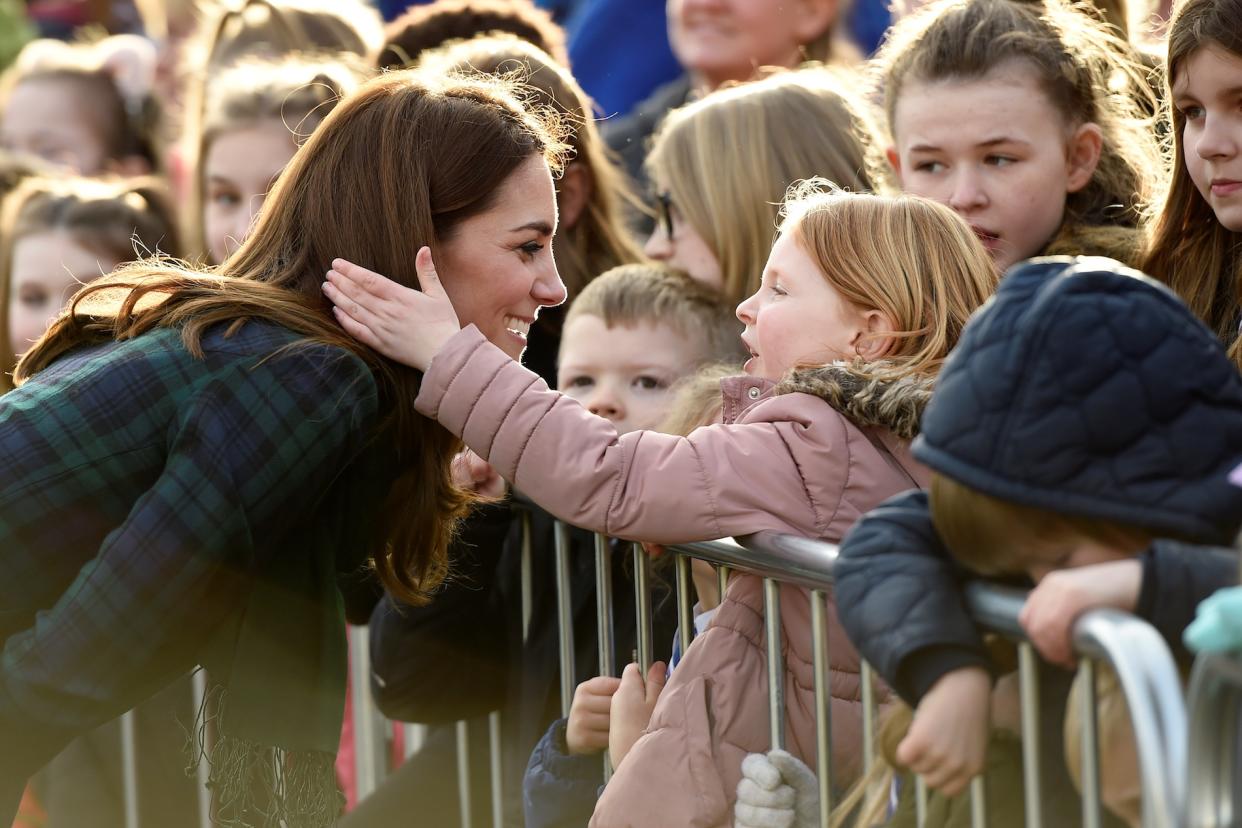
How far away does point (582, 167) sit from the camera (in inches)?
170

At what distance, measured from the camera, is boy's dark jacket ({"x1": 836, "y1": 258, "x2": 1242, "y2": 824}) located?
1.87 metres

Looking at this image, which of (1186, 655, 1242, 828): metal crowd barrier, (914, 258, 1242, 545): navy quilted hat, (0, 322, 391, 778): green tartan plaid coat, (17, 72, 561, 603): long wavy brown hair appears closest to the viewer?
(1186, 655, 1242, 828): metal crowd barrier

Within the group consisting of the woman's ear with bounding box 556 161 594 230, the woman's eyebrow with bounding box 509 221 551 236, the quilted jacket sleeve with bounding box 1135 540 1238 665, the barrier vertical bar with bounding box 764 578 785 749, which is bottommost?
the barrier vertical bar with bounding box 764 578 785 749

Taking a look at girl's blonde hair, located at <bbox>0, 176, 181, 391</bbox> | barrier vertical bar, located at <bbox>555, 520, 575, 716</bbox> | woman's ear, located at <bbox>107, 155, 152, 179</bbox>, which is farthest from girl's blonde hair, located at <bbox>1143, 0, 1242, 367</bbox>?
woman's ear, located at <bbox>107, 155, 152, 179</bbox>

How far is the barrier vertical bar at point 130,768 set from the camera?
14.8 ft

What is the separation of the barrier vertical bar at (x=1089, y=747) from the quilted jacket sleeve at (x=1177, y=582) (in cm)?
9

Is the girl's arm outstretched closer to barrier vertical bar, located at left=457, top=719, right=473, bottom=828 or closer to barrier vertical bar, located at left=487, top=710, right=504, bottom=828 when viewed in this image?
barrier vertical bar, located at left=487, top=710, right=504, bottom=828

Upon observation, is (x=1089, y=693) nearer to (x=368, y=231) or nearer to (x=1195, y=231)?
(x=368, y=231)

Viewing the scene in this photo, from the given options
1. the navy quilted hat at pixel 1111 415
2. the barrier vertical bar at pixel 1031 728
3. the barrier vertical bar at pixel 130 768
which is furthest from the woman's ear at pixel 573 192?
the barrier vertical bar at pixel 1031 728

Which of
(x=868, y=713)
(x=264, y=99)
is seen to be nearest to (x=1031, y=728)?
(x=868, y=713)

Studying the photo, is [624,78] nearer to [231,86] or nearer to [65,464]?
[231,86]

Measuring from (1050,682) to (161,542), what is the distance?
1450 mm

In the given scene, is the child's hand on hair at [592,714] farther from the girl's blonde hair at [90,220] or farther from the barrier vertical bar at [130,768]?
the girl's blonde hair at [90,220]

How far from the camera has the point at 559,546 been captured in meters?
3.49
